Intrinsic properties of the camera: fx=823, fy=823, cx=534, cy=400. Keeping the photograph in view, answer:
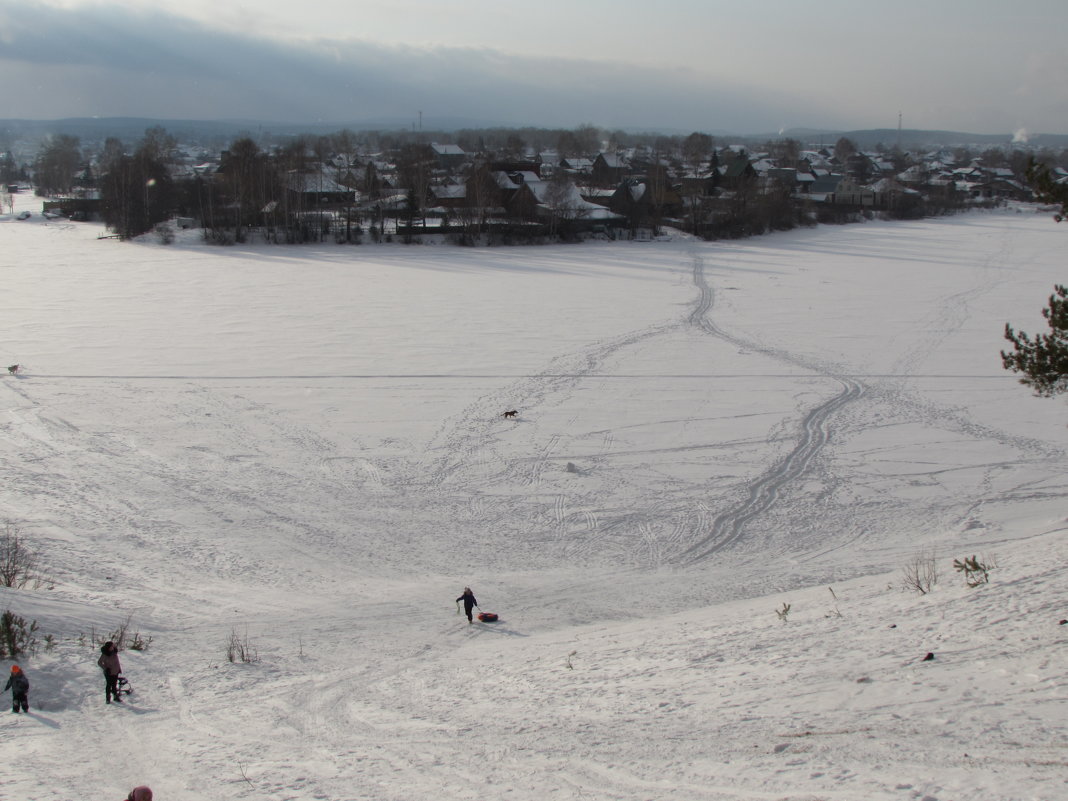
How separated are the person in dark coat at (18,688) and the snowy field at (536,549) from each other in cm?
12

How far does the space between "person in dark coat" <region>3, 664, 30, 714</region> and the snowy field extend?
0.41 ft

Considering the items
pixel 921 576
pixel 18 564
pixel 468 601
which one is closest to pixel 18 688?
pixel 18 564

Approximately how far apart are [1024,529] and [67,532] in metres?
15.1

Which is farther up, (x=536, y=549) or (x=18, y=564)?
(x=18, y=564)

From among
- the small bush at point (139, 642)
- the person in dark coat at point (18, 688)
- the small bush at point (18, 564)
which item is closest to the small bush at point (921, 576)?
the small bush at point (139, 642)

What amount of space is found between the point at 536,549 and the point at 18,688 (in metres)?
7.33

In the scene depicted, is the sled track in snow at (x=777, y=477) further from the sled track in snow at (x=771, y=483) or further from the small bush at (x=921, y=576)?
the small bush at (x=921, y=576)

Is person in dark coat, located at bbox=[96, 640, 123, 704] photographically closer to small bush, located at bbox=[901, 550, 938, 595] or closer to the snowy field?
the snowy field

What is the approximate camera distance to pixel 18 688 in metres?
7.38

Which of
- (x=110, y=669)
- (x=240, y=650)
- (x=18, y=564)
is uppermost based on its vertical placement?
(x=110, y=669)

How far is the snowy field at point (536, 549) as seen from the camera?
6.52 meters

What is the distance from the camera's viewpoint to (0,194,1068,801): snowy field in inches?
257

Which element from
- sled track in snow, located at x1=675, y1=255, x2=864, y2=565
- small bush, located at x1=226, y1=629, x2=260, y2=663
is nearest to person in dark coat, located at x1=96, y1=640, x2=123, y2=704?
small bush, located at x1=226, y1=629, x2=260, y2=663

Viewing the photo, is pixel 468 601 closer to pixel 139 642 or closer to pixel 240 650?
pixel 240 650
